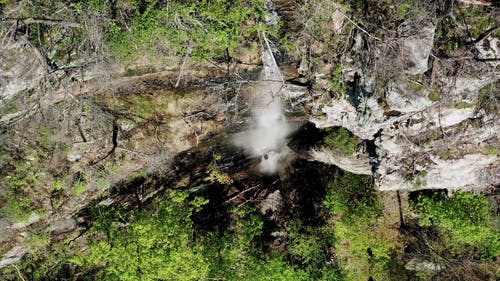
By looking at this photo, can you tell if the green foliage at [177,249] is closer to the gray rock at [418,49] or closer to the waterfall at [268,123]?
the waterfall at [268,123]

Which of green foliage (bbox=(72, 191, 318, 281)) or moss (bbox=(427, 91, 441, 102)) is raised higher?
moss (bbox=(427, 91, 441, 102))

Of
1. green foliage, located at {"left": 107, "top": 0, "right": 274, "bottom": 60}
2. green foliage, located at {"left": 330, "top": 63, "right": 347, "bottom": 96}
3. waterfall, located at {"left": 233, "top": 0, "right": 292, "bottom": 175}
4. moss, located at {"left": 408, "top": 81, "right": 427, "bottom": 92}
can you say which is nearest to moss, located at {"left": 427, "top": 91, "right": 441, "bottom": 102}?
moss, located at {"left": 408, "top": 81, "right": 427, "bottom": 92}

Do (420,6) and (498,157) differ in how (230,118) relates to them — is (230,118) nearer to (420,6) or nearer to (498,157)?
(420,6)

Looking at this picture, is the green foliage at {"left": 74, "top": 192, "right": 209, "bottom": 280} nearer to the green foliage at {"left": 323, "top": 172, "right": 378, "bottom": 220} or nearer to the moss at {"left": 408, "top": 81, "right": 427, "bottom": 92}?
the green foliage at {"left": 323, "top": 172, "right": 378, "bottom": 220}

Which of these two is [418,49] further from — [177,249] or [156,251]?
[156,251]

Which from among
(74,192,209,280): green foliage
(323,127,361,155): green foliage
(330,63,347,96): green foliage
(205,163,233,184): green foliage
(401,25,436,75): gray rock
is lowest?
(205,163,233,184): green foliage

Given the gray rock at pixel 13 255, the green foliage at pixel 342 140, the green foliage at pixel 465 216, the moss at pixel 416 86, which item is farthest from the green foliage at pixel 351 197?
the gray rock at pixel 13 255
